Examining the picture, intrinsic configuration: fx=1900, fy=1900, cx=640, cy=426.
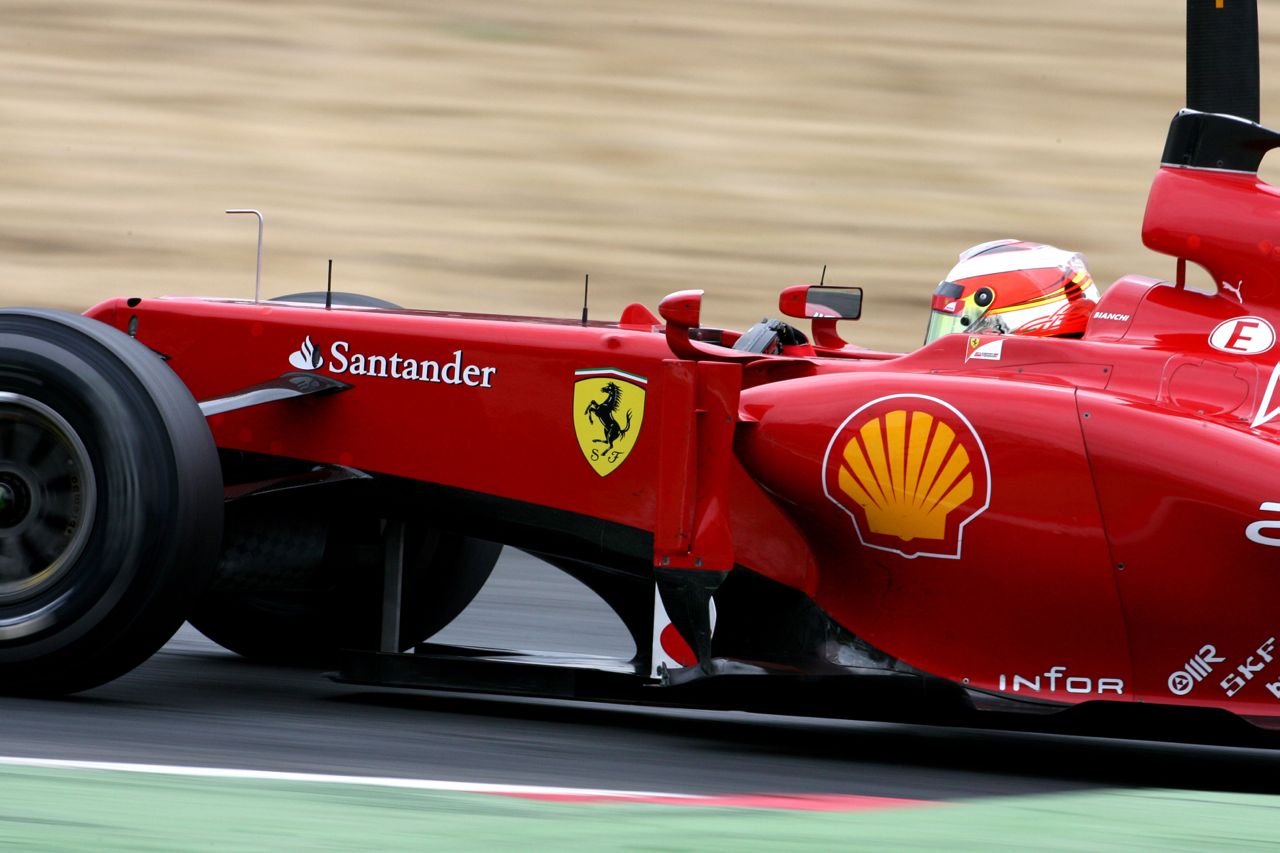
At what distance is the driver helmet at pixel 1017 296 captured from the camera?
534cm

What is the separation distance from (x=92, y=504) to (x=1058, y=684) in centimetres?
245

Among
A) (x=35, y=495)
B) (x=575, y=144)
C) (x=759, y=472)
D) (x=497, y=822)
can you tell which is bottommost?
(x=497, y=822)

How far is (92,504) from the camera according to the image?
15.8 ft

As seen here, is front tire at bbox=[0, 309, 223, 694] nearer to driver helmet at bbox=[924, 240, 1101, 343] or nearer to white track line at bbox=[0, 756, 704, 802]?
white track line at bbox=[0, 756, 704, 802]

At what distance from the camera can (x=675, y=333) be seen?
16.5 feet

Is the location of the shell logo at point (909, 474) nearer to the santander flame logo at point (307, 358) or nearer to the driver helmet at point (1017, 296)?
the driver helmet at point (1017, 296)

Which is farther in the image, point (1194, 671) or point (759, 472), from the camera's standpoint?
point (759, 472)

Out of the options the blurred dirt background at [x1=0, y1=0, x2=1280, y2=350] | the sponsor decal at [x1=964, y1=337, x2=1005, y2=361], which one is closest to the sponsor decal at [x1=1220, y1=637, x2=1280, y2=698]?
the sponsor decal at [x1=964, y1=337, x2=1005, y2=361]

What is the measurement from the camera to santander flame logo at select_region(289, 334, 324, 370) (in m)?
5.45

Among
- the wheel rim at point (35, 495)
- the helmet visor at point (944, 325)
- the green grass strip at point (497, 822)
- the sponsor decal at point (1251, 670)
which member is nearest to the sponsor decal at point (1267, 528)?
the sponsor decal at point (1251, 670)

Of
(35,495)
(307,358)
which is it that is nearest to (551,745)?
(307,358)

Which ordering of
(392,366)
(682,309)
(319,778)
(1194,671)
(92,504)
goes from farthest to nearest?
1. (392,366)
2. (682,309)
3. (92,504)
4. (1194,671)
5. (319,778)

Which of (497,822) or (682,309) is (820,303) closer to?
(682,309)

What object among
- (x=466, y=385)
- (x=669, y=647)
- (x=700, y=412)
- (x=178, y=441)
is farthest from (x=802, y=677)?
(x=178, y=441)
